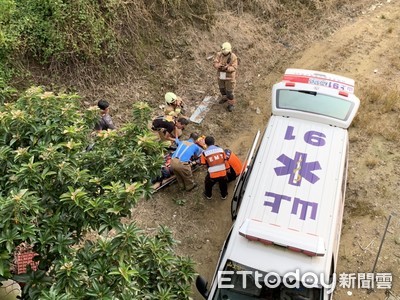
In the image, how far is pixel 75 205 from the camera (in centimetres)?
385

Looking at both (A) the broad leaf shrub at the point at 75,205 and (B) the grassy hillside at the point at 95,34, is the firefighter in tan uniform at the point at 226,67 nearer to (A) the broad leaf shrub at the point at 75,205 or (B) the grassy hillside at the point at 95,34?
(B) the grassy hillside at the point at 95,34

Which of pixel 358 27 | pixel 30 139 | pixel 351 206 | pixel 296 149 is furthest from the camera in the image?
pixel 358 27

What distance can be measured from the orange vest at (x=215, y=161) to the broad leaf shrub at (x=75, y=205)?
314 cm

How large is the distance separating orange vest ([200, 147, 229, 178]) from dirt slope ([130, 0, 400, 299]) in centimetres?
80

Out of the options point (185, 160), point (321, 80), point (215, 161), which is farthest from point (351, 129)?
point (185, 160)

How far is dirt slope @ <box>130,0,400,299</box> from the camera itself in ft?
25.0

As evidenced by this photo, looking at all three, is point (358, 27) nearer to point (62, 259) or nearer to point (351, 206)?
point (351, 206)

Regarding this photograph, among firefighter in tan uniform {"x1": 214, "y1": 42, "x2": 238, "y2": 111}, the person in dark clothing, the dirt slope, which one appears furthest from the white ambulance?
firefighter in tan uniform {"x1": 214, "y1": 42, "x2": 238, "y2": 111}

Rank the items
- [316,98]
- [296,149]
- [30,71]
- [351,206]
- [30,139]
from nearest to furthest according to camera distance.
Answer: [30,139] < [296,149] < [316,98] < [351,206] < [30,71]

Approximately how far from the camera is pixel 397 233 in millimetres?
7672

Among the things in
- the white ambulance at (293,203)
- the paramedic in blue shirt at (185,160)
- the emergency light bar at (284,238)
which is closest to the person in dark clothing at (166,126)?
the paramedic in blue shirt at (185,160)

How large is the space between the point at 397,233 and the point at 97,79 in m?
6.58

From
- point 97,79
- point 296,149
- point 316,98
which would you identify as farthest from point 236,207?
point 97,79

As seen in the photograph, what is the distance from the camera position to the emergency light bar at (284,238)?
546 centimetres
